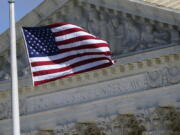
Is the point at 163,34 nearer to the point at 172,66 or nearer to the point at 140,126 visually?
the point at 172,66

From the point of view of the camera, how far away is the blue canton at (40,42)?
2984 cm

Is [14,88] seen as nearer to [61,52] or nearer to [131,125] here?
[61,52]

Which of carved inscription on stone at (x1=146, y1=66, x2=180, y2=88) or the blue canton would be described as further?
carved inscription on stone at (x1=146, y1=66, x2=180, y2=88)

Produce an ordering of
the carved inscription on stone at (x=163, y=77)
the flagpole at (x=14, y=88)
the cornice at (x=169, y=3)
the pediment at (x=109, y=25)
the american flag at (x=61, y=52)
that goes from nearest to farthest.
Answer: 1. the flagpole at (x=14, y=88)
2. the american flag at (x=61, y=52)
3. the carved inscription on stone at (x=163, y=77)
4. the pediment at (x=109, y=25)
5. the cornice at (x=169, y=3)

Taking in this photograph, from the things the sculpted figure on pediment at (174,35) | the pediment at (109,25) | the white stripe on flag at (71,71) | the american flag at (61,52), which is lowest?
the white stripe on flag at (71,71)

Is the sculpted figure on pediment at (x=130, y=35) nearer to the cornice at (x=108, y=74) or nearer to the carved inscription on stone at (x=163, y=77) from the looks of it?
the cornice at (x=108, y=74)

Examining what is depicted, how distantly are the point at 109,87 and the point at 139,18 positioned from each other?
315 centimetres

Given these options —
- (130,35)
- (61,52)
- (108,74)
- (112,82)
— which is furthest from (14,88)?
(130,35)

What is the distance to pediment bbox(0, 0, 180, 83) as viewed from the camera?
35.5 metres

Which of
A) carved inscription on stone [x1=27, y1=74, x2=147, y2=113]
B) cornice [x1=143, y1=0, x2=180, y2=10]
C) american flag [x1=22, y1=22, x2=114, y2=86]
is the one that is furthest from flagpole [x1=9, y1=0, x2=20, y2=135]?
cornice [x1=143, y1=0, x2=180, y2=10]

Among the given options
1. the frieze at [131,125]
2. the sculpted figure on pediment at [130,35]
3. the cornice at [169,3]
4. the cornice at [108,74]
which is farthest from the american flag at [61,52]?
the cornice at [169,3]

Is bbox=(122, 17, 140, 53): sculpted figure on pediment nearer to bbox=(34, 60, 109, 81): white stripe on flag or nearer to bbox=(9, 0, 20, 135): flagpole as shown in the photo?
bbox=(34, 60, 109, 81): white stripe on flag

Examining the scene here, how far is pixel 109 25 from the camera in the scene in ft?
122

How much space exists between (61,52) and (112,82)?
6.41 meters
